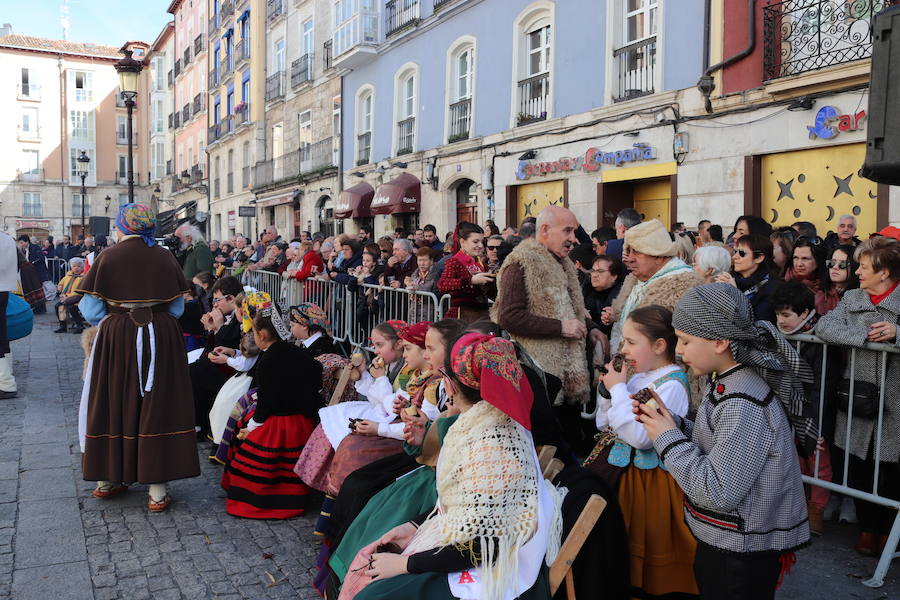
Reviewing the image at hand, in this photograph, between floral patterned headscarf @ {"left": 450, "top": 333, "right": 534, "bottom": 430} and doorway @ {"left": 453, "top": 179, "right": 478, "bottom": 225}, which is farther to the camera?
doorway @ {"left": 453, "top": 179, "right": 478, "bottom": 225}

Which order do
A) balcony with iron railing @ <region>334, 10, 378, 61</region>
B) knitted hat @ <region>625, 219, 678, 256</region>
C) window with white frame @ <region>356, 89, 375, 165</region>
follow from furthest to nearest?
window with white frame @ <region>356, 89, 375, 165</region> < balcony with iron railing @ <region>334, 10, 378, 61</region> < knitted hat @ <region>625, 219, 678, 256</region>

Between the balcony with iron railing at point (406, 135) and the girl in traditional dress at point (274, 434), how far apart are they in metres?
15.4

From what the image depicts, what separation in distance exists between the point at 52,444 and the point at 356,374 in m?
3.11

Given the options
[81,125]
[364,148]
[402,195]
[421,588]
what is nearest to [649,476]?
[421,588]

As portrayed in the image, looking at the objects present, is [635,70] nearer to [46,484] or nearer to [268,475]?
[268,475]

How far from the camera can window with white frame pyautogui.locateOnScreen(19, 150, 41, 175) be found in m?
55.5

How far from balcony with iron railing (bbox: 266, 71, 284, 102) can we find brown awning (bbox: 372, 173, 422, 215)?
39.6ft

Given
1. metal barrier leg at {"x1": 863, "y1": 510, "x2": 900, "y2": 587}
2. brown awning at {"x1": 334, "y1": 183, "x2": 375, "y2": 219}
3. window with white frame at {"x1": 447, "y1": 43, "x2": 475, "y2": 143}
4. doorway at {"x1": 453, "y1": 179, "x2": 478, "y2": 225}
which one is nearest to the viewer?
metal barrier leg at {"x1": 863, "y1": 510, "x2": 900, "y2": 587}

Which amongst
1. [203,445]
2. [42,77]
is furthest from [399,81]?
[42,77]

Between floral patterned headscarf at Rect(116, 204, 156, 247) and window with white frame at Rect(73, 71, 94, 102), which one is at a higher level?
window with white frame at Rect(73, 71, 94, 102)

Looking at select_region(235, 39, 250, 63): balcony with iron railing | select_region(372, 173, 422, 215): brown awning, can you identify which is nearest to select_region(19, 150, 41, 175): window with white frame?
select_region(235, 39, 250, 63): balcony with iron railing

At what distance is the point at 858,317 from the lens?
4.29 metres

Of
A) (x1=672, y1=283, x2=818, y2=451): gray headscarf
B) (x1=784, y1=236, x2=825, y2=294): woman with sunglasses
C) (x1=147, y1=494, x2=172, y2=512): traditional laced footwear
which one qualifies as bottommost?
(x1=147, y1=494, x2=172, y2=512): traditional laced footwear

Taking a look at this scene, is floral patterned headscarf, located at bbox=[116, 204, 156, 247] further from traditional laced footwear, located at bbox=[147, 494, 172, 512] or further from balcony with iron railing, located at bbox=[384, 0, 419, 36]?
balcony with iron railing, located at bbox=[384, 0, 419, 36]
